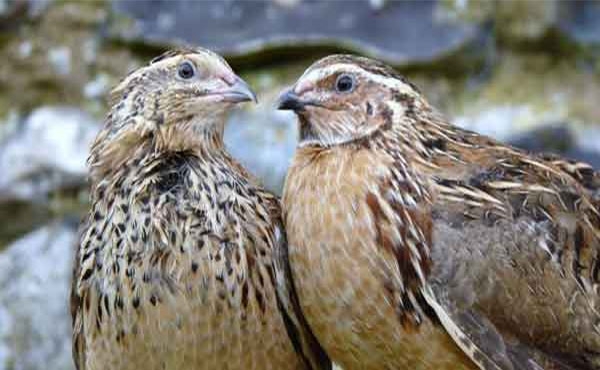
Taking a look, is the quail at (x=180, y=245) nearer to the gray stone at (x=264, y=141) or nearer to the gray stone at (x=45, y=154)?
the gray stone at (x=264, y=141)

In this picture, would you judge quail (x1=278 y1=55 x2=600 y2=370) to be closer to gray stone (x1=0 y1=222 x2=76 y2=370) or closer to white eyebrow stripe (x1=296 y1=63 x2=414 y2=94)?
white eyebrow stripe (x1=296 y1=63 x2=414 y2=94)

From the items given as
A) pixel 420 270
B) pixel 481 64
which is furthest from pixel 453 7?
pixel 420 270

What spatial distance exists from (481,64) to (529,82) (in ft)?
0.70

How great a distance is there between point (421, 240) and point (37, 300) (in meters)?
2.59

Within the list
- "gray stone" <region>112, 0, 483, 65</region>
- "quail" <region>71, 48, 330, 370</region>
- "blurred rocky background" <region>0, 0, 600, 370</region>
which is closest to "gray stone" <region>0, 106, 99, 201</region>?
"blurred rocky background" <region>0, 0, 600, 370</region>

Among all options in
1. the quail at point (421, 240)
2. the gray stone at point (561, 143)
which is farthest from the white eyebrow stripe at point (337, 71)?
the gray stone at point (561, 143)

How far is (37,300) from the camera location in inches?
238

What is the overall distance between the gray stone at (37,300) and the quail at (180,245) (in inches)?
71.7

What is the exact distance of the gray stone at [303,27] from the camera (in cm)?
605

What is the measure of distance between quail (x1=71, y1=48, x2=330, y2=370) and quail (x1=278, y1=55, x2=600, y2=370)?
12 cm

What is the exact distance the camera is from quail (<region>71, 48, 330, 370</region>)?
3941 millimetres

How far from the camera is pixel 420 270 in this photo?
3.88 meters

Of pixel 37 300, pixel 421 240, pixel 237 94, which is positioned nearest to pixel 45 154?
pixel 37 300

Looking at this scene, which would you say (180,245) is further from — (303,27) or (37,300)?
(303,27)
